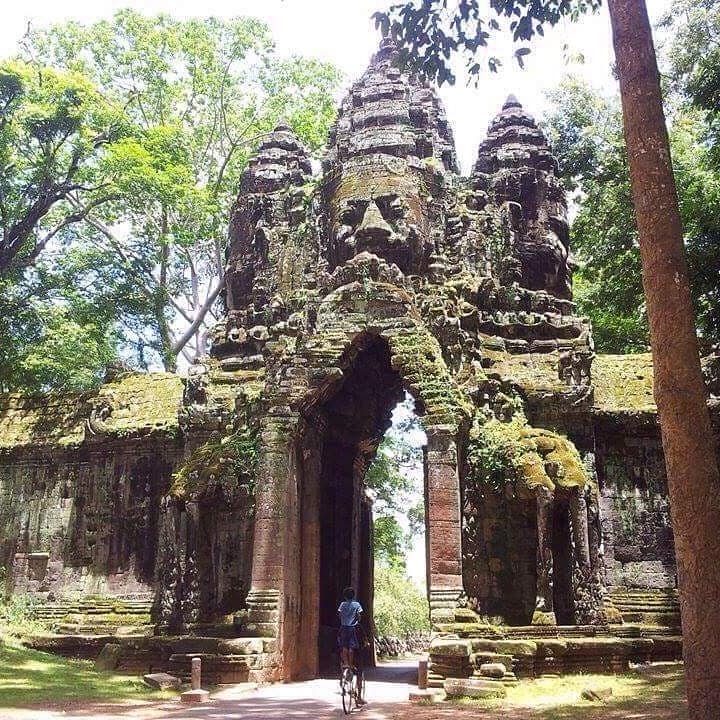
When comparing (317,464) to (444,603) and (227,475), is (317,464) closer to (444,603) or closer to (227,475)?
(227,475)

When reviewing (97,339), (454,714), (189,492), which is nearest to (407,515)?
(97,339)

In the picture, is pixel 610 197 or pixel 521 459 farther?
pixel 610 197

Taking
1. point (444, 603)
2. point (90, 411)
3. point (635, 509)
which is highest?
point (90, 411)

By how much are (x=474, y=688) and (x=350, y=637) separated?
165cm

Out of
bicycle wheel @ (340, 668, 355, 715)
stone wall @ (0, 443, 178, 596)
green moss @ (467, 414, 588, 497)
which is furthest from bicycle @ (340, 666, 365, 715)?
stone wall @ (0, 443, 178, 596)

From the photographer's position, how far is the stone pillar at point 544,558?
1227cm

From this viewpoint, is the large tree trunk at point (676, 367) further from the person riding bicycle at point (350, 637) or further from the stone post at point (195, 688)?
the stone post at point (195, 688)

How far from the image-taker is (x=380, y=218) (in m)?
16.2

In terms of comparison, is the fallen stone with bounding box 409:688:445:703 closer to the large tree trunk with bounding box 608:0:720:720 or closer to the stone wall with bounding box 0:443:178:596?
the large tree trunk with bounding box 608:0:720:720

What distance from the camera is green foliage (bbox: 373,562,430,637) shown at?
28.3m

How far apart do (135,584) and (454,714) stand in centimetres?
896

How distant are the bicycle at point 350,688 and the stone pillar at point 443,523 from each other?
190 cm

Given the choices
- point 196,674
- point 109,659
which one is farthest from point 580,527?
point 109,659

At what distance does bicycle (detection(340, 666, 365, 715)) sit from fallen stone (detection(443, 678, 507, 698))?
3.72 ft
